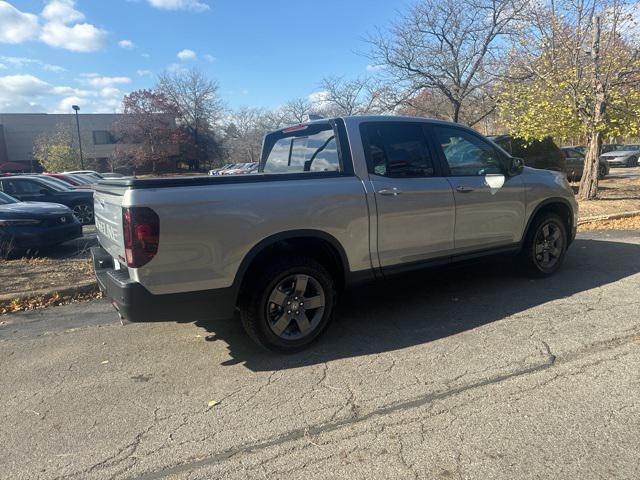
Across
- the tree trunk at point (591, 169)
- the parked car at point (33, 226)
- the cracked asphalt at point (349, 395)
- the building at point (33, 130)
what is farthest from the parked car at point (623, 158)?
the building at point (33, 130)

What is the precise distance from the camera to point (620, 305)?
179 inches

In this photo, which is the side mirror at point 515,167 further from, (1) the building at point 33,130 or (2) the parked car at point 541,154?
(1) the building at point 33,130

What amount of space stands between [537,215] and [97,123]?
59.9m

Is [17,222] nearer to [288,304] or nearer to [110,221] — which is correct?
[110,221]

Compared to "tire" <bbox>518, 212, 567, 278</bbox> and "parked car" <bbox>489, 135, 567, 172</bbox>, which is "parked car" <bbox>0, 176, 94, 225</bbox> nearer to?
"tire" <bbox>518, 212, 567, 278</bbox>

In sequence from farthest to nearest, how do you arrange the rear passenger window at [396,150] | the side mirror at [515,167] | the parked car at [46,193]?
the parked car at [46,193]
the side mirror at [515,167]
the rear passenger window at [396,150]

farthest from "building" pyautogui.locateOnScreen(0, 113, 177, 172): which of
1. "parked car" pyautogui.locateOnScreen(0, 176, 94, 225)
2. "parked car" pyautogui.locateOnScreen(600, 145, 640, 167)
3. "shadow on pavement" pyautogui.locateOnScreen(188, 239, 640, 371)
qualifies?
"shadow on pavement" pyautogui.locateOnScreen(188, 239, 640, 371)

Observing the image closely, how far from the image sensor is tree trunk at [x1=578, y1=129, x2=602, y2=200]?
36.2ft

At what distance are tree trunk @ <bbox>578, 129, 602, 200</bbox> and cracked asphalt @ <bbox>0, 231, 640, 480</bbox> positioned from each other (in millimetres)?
7604

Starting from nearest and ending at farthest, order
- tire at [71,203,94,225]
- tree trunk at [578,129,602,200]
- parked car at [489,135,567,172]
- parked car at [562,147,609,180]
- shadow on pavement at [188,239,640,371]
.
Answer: shadow on pavement at [188,239,640,371]
tree trunk at [578,129,602,200]
tire at [71,203,94,225]
parked car at [489,135,567,172]
parked car at [562,147,609,180]

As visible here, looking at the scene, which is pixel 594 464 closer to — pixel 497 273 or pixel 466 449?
pixel 466 449

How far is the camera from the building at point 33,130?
54969 millimetres

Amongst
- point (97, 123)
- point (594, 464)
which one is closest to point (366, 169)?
point (594, 464)

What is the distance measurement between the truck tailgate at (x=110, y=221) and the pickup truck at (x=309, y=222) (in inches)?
0.9
